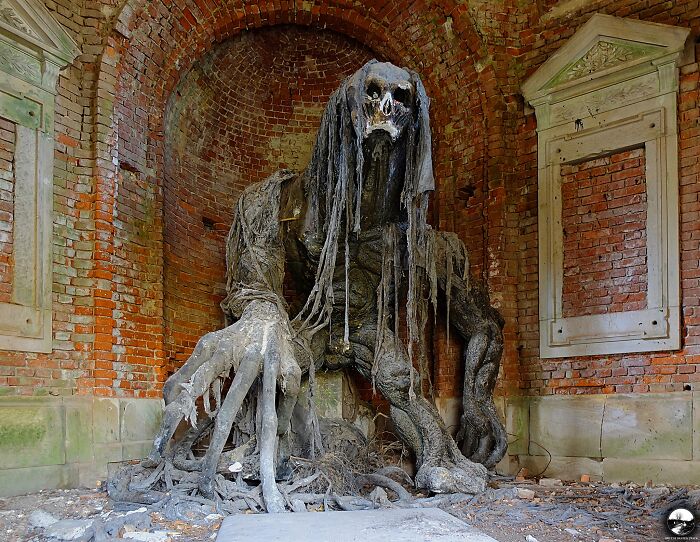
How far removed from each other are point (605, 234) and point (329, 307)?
2.60 metres

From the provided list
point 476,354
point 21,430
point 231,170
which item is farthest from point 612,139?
point 21,430

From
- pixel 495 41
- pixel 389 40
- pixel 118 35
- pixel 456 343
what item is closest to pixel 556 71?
pixel 495 41

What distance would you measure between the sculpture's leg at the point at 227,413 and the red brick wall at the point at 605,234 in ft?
10.2

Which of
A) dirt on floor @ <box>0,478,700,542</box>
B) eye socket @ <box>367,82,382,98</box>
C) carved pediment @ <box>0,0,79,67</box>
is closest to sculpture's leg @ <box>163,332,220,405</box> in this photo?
dirt on floor @ <box>0,478,700,542</box>

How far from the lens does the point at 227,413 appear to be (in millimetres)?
4355

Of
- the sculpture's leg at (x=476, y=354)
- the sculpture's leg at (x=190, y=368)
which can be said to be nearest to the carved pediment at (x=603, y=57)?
the sculpture's leg at (x=476, y=354)

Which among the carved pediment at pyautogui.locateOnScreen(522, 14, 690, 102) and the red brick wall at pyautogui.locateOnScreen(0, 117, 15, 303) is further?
the carved pediment at pyautogui.locateOnScreen(522, 14, 690, 102)

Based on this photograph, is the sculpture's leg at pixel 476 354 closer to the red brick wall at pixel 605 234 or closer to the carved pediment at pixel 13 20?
the red brick wall at pixel 605 234

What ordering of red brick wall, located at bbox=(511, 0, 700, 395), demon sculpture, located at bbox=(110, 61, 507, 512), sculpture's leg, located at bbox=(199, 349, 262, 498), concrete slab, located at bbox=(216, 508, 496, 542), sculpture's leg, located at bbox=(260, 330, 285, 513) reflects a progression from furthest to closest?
red brick wall, located at bbox=(511, 0, 700, 395), demon sculpture, located at bbox=(110, 61, 507, 512), sculpture's leg, located at bbox=(199, 349, 262, 498), sculpture's leg, located at bbox=(260, 330, 285, 513), concrete slab, located at bbox=(216, 508, 496, 542)

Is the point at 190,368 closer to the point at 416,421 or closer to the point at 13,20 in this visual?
the point at 416,421

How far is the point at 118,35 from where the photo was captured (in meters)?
5.93

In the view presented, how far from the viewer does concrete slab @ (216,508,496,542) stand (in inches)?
124

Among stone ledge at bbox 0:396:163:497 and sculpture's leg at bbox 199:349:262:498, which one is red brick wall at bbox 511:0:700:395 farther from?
stone ledge at bbox 0:396:163:497

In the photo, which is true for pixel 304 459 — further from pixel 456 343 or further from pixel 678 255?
pixel 678 255
